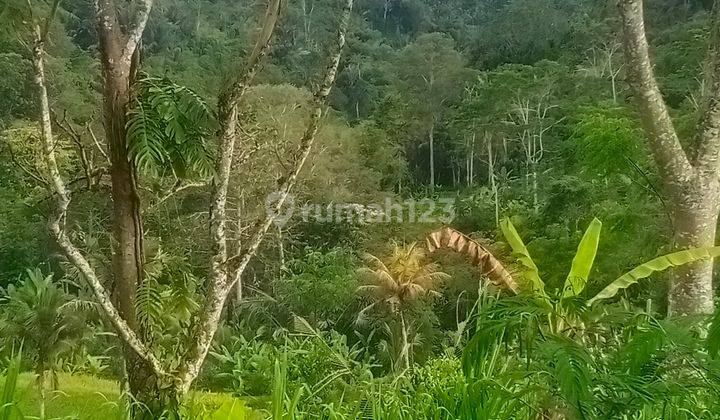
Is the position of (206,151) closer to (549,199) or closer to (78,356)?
(78,356)

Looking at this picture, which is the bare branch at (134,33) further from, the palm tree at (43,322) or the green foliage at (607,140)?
the green foliage at (607,140)

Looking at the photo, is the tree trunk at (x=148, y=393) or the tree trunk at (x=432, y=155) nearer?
the tree trunk at (x=148, y=393)

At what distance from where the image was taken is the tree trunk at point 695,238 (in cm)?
224

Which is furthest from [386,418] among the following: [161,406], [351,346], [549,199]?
[549,199]

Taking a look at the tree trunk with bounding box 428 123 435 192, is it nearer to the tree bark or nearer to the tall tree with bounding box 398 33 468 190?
the tall tree with bounding box 398 33 468 190

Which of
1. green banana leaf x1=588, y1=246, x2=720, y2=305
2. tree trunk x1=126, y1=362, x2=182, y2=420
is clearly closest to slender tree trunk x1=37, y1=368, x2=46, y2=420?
tree trunk x1=126, y1=362, x2=182, y2=420

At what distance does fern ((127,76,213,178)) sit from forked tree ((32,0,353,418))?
0.15 feet

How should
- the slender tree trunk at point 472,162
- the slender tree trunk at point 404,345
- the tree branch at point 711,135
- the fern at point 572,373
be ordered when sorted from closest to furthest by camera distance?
the fern at point 572,373 < the tree branch at point 711,135 < the slender tree trunk at point 404,345 < the slender tree trunk at point 472,162

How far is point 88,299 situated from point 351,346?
119cm

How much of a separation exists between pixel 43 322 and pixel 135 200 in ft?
3.77

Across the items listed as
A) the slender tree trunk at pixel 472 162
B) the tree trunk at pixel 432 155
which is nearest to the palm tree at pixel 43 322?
the tree trunk at pixel 432 155

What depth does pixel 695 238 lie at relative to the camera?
7.40 feet

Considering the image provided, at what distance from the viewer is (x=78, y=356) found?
9.61 feet

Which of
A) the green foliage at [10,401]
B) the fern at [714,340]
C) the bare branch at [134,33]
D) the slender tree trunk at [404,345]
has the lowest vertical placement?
the slender tree trunk at [404,345]
